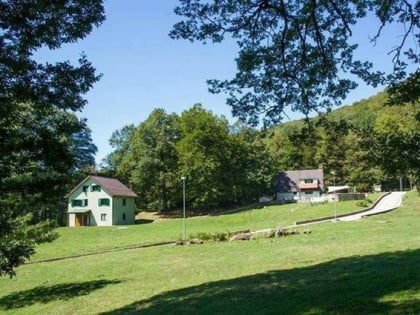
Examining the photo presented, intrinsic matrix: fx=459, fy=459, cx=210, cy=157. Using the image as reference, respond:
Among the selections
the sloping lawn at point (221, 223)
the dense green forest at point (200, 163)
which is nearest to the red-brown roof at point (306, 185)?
the dense green forest at point (200, 163)

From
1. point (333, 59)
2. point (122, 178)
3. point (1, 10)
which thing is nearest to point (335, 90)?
point (333, 59)

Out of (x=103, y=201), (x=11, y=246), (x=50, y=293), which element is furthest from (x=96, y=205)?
(x=11, y=246)

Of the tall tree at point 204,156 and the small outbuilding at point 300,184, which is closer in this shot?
the tall tree at point 204,156

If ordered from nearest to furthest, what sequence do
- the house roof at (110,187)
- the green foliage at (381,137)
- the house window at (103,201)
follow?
the green foliage at (381,137), the house window at (103,201), the house roof at (110,187)

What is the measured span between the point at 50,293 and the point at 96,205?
46.3 meters

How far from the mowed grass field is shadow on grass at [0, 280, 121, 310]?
4 centimetres

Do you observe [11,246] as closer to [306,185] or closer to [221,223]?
[221,223]

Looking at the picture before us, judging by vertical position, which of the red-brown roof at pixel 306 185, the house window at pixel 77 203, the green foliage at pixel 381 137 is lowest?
the house window at pixel 77 203

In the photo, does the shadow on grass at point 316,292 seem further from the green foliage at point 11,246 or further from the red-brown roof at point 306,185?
the red-brown roof at point 306,185

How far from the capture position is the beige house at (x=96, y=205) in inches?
2338

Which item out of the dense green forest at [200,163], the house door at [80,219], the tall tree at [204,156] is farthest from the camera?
the dense green forest at [200,163]

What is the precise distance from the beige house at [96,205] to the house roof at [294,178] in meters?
27.5

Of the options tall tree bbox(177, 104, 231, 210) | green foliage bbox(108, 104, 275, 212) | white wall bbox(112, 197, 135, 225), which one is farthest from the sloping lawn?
green foliage bbox(108, 104, 275, 212)

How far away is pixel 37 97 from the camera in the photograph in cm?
727
